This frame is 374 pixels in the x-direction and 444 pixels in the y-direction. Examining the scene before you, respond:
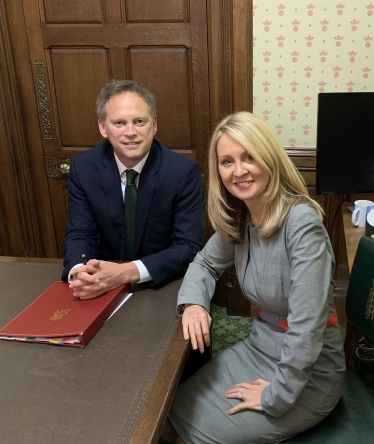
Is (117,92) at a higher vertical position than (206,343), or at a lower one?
higher

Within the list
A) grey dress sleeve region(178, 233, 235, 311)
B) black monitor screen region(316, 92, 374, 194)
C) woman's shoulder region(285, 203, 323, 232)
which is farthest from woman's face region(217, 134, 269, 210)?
black monitor screen region(316, 92, 374, 194)

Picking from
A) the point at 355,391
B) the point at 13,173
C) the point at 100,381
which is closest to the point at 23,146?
the point at 13,173

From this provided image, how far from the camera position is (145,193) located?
1814mm

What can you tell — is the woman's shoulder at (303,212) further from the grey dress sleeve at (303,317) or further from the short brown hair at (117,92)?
the short brown hair at (117,92)

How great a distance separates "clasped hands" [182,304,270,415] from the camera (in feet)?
4.29

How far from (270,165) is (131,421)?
0.73 metres

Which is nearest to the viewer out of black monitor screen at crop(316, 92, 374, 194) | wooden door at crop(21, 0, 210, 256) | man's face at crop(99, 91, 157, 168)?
man's face at crop(99, 91, 157, 168)

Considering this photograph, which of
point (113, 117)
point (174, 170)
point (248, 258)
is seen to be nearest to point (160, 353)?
point (248, 258)

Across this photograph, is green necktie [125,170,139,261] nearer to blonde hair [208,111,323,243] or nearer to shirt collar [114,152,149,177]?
shirt collar [114,152,149,177]

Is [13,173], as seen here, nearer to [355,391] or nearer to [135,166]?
[135,166]

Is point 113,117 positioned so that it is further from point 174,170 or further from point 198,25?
point 198,25

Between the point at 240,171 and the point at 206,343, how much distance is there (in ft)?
1.59

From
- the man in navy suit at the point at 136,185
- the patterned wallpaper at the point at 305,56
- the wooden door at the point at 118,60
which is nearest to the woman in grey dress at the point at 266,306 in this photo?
the man in navy suit at the point at 136,185

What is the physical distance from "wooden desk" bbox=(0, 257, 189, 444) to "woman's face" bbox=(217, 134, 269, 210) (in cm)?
39
